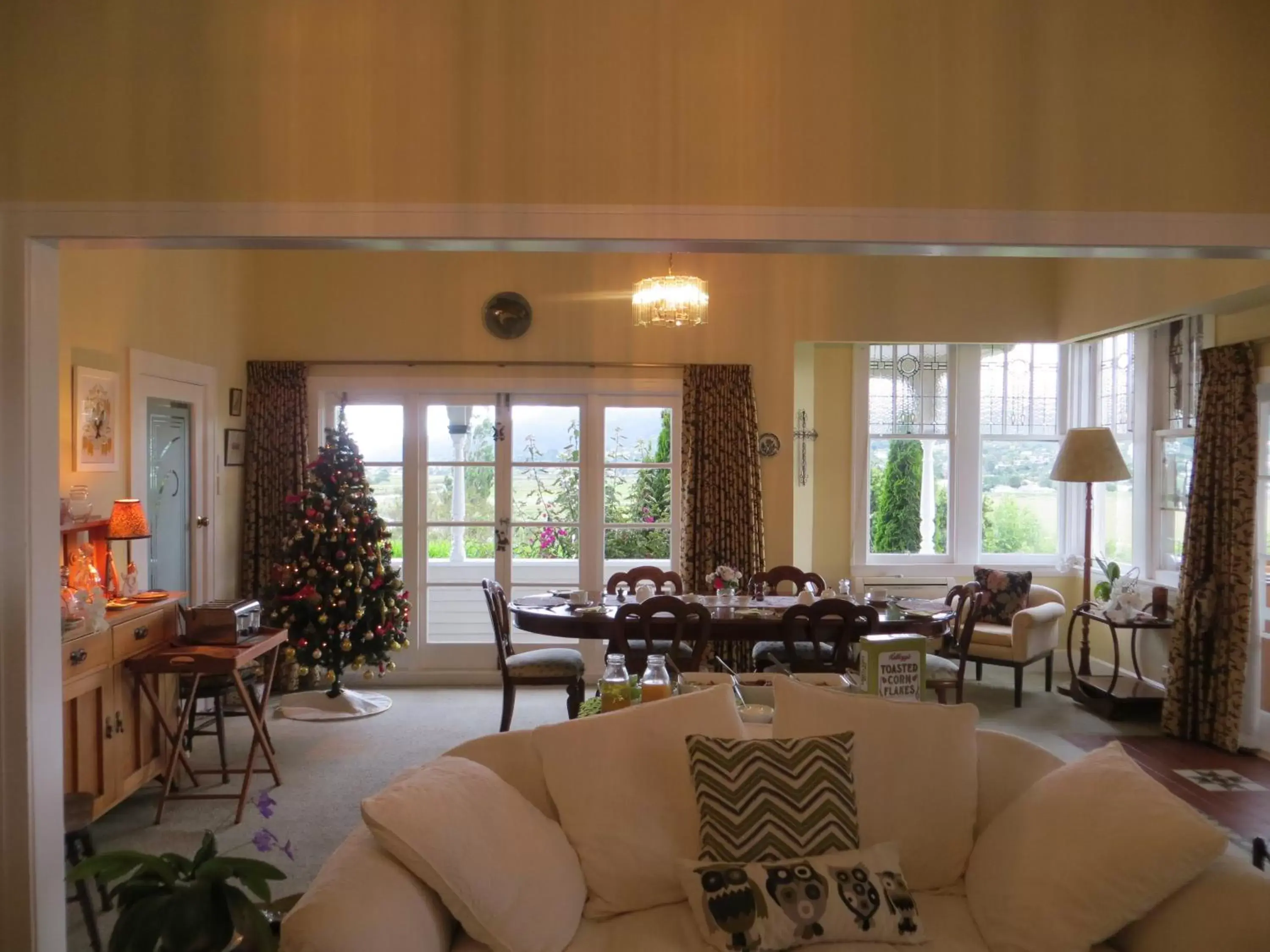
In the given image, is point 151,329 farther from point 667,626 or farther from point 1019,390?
point 1019,390

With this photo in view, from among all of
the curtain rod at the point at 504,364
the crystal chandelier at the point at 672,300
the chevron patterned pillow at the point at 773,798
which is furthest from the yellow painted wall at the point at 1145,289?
the chevron patterned pillow at the point at 773,798

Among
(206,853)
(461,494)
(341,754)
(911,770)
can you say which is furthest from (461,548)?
(206,853)

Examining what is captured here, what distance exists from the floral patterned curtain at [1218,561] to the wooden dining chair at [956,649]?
1079 millimetres

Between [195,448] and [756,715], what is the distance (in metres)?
4.05

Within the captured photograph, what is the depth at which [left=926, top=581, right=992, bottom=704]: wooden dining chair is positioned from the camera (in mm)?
4590

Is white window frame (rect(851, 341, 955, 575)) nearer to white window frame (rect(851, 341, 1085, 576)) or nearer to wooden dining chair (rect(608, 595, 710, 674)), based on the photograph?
white window frame (rect(851, 341, 1085, 576))

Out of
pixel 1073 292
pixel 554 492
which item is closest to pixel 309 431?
pixel 554 492

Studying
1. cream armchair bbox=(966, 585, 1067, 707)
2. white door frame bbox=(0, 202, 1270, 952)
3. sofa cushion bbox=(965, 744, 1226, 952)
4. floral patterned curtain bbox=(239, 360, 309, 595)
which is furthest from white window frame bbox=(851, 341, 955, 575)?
sofa cushion bbox=(965, 744, 1226, 952)

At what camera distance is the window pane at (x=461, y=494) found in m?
6.34

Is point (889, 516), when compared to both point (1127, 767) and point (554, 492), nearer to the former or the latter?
point (554, 492)

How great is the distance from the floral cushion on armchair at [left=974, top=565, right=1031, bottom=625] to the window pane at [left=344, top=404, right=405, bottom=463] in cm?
408

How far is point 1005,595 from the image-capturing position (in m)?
6.10

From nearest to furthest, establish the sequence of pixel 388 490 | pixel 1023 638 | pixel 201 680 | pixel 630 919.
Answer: pixel 630 919
pixel 201 680
pixel 1023 638
pixel 388 490

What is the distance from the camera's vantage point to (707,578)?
5.68 metres
